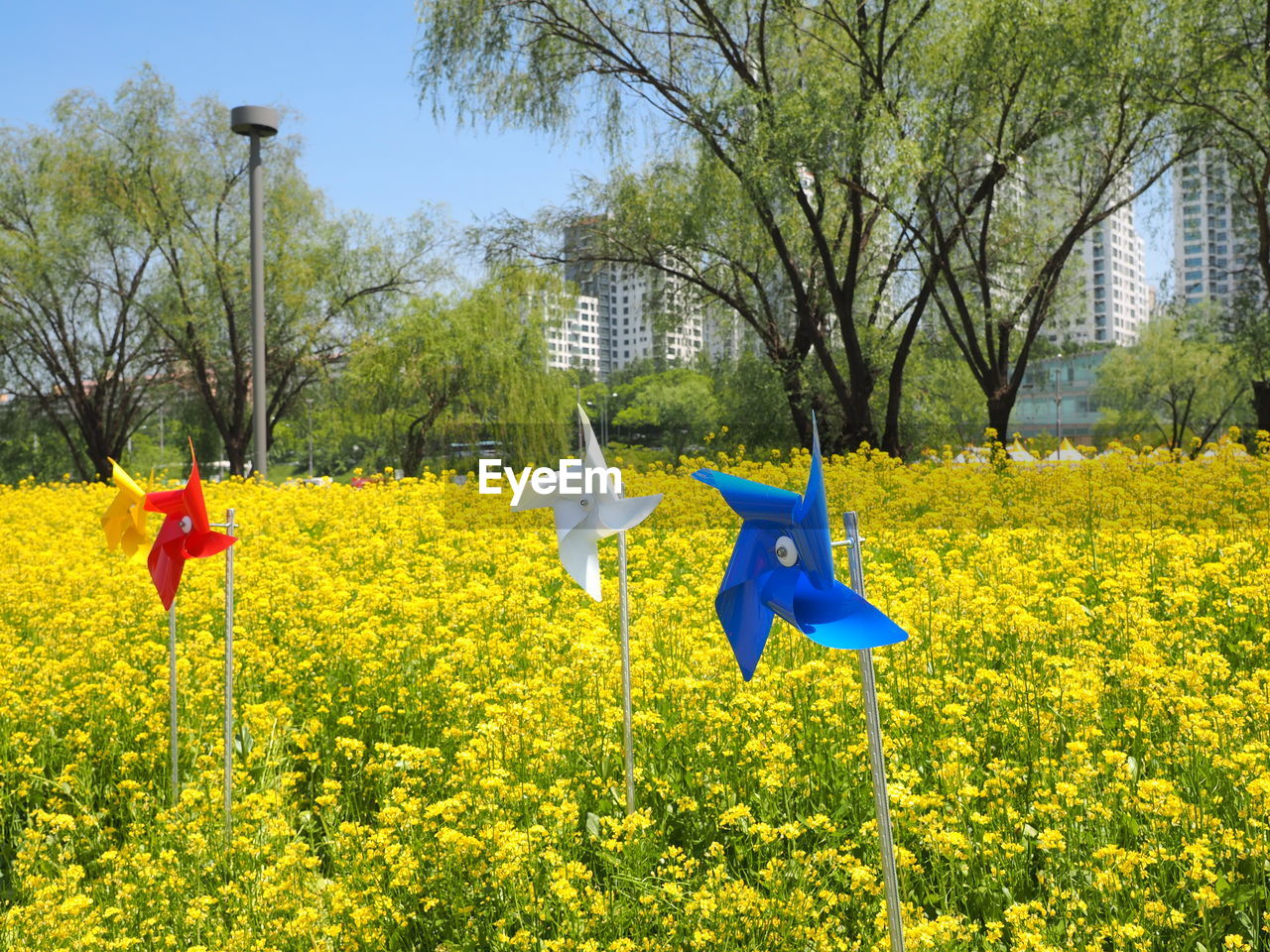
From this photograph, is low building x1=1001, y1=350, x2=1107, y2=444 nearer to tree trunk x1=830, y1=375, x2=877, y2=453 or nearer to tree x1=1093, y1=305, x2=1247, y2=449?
tree x1=1093, y1=305, x2=1247, y2=449

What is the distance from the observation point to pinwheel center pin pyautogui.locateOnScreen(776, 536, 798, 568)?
110 inches

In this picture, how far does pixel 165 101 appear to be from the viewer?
22.2m

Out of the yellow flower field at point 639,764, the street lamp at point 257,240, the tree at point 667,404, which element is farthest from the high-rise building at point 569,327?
the yellow flower field at point 639,764

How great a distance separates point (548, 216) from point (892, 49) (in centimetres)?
632

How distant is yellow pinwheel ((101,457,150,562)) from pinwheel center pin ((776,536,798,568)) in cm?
307

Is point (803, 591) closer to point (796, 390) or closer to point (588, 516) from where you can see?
point (588, 516)

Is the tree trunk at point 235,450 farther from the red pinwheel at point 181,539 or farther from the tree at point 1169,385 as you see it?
the tree at point 1169,385

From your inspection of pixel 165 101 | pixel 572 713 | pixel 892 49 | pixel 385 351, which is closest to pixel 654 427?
pixel 385 351

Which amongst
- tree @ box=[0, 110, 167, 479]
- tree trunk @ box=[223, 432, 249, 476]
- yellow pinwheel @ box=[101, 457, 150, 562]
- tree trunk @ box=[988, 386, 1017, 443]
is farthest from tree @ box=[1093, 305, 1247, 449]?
yellow pinwheel @ box=[101, 457, 150, 562]

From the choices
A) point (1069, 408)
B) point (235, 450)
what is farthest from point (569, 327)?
point (1069, 408)

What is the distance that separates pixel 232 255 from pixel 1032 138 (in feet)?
53.5

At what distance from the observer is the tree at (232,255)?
72.8 feet

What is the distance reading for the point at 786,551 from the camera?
280 centimetres

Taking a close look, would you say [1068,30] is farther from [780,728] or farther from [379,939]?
[379,939]
